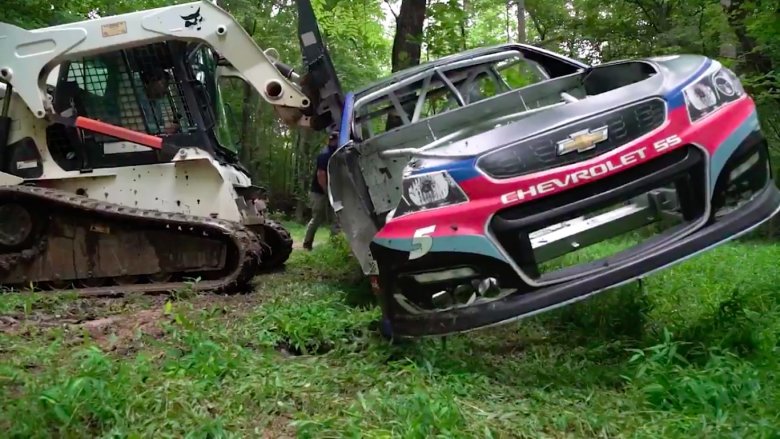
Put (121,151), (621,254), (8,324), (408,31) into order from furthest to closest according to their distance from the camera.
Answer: (408,31) < (121,151) < (8,324) < (621,254)

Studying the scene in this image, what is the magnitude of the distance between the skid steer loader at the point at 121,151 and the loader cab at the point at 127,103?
0.01 metres

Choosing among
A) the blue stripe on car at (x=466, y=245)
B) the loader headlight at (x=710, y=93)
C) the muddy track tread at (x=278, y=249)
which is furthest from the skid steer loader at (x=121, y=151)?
the loader headlight at (x=710, y=93)

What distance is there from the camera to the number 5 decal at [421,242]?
11.1ft

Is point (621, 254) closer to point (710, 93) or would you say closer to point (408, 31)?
point (710, 93)

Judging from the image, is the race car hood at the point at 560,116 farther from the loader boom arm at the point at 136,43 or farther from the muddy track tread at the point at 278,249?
the muddy track tread at the point at 278,249

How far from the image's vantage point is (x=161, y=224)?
6.36m

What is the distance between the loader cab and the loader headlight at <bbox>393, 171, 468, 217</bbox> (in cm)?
365

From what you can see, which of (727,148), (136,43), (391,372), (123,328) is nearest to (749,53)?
(727,148)

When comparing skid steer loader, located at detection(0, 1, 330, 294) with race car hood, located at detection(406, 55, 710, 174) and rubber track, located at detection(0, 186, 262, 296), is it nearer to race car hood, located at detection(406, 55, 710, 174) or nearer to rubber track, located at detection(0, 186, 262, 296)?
rubber track, located at detection(0, 186, 262, 296)

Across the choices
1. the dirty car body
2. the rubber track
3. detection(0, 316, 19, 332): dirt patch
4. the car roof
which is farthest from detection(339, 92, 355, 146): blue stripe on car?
detection(0, 316, 19, 332): dirt patch

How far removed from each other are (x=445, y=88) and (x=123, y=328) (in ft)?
10.2

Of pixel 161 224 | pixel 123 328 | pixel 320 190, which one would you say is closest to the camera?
pixel 123 328

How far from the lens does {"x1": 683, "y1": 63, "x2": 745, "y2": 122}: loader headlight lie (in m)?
3.38

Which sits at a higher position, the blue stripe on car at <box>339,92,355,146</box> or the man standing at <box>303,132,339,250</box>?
the blue stripe on car at <box>339,92,355,146</box>
